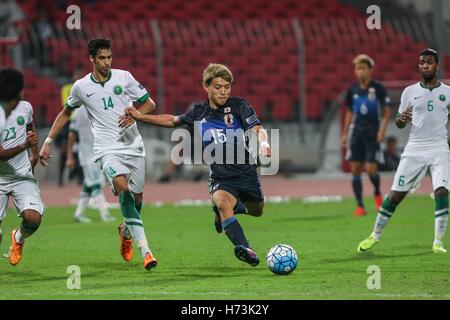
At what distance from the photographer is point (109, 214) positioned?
18984mm

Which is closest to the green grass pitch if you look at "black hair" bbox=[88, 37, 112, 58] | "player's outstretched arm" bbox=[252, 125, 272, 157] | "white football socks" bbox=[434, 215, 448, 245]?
"white football socks" bbox=[434, 215, 448, 245]

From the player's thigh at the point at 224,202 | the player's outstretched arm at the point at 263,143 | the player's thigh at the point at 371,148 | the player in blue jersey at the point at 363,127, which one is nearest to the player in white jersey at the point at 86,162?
the player in blue jersey at the point at 363,127

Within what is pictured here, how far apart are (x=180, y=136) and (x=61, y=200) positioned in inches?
165

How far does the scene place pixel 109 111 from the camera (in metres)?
11.6

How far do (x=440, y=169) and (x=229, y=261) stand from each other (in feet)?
8.90

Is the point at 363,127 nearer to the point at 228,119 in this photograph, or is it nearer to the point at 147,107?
the point at 147,107

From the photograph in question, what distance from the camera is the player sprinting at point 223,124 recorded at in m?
10.9

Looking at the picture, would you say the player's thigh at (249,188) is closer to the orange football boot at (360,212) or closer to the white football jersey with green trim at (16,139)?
the white football jersey with green trim at (16,139)

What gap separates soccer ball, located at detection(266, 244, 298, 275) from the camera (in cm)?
1046

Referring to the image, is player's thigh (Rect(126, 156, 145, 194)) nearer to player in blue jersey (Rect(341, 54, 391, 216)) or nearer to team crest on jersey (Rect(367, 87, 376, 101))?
player in blue jersey (Rect(341, 54, 391, 216))
